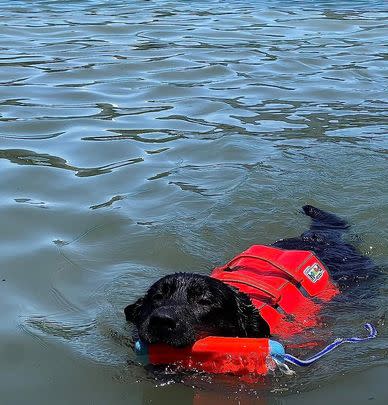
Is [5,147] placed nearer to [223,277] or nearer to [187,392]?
[223,277]

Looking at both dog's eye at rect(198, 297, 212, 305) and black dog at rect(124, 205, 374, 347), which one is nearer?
black dog at rect(124, 205, 374, 347)

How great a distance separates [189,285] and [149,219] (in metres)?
2.52

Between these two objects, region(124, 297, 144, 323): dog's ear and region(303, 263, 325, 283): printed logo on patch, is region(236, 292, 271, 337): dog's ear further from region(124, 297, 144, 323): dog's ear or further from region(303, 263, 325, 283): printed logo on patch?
region(303, 263, 325, 283): printed logo on patch

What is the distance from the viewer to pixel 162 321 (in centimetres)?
481

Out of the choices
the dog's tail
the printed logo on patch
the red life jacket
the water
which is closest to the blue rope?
the water

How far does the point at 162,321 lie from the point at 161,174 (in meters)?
4.20

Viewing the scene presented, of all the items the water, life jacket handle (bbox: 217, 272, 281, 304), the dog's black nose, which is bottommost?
the water

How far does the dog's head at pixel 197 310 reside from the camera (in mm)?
4930

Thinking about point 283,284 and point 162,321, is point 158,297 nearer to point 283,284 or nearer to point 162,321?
point 162,321

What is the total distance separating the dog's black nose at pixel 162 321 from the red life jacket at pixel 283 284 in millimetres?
1007

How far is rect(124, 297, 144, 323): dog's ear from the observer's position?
18.0 feet

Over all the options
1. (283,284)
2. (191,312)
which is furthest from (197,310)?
(283,284)

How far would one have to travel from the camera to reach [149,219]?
777cm

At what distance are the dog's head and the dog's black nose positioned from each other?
2 centimetres
